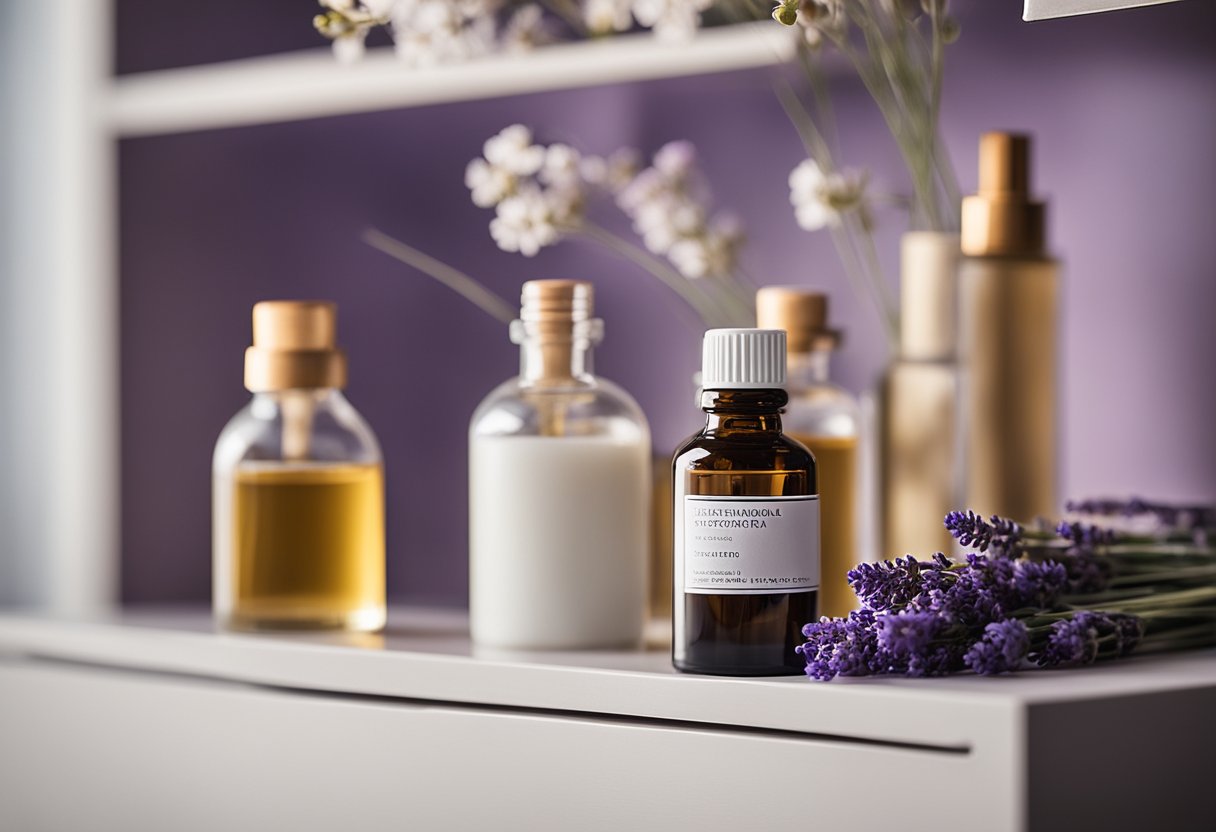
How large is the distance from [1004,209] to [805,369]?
145 millimetres

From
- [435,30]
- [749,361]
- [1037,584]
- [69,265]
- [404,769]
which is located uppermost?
[435,30]

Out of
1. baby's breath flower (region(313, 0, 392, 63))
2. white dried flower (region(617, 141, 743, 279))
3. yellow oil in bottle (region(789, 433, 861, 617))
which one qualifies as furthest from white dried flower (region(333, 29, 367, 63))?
yellow oil in bottle (region(789, 433, 861, 617))

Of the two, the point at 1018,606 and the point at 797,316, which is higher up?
the point at 797,316

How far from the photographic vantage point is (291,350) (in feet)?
2.82

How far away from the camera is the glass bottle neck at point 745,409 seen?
665 mm

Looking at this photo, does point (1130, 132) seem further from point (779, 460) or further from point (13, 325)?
point (13, 325)

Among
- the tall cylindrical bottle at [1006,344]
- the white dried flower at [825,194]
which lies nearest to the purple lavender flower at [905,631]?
the tall cylindrical bottle at [1006,344]

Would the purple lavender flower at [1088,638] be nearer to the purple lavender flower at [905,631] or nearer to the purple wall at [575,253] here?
the purple lavender flower at [905,631]

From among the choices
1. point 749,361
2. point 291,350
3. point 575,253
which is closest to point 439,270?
point 575,253

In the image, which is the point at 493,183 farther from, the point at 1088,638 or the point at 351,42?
the point at 1088,638

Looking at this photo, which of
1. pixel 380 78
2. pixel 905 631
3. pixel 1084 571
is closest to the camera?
pixel 905 631

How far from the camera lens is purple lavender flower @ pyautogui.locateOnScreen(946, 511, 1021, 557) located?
0.65 m

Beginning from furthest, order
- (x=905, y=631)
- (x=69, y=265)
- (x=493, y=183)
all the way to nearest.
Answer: (x=69, y=265)
(x=493, y=183)
(x=905, y=631)

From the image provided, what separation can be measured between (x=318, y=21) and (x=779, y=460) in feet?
1.16
